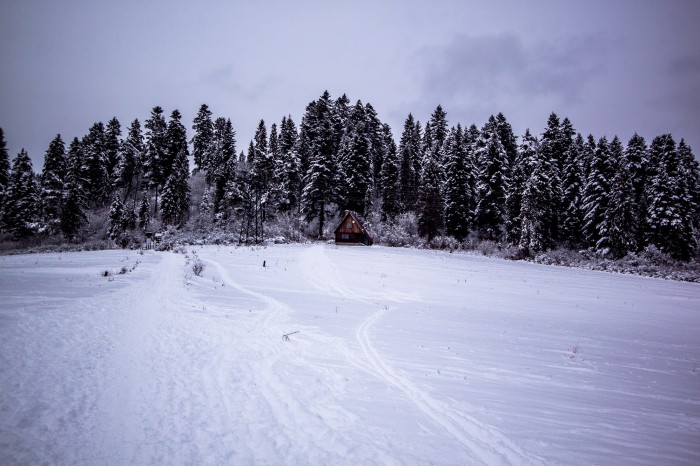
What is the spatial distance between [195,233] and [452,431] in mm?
50022

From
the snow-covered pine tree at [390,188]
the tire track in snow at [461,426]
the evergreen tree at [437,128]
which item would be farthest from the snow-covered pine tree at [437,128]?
the tire track in snow at [461,426]

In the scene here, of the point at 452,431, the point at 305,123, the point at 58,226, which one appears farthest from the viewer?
the point at 305,123

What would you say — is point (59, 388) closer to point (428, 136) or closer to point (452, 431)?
point (452, 431)

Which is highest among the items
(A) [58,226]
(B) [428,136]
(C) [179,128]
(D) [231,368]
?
(B) [428,136]

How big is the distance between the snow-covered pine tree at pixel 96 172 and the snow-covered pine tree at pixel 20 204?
27.8 ft

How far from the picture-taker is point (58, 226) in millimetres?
46438

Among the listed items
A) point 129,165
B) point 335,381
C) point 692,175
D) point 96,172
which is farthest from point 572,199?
point 96,172

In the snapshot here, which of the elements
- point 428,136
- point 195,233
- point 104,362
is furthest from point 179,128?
point 104,362

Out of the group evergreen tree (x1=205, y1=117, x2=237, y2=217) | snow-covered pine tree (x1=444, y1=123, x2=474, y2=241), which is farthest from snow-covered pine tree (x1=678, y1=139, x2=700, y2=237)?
evergreen tree (x1=205, y1=117, x2=237, y2=217)

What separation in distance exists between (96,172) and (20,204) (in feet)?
48.2

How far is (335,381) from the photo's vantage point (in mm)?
6648

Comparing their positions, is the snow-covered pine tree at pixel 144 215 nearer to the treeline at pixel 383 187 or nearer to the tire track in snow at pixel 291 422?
Answer: the treeline at pixel 383 187

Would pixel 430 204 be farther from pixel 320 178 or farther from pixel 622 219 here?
pixel 622 219

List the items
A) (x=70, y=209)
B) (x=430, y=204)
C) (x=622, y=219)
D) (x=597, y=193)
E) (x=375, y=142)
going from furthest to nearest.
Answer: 1. (x=375, y=142)
2. (x=430, y=204)
3. (x=70, y=209)
4. (x=597, y=193)
5. (x=622, y=219)
